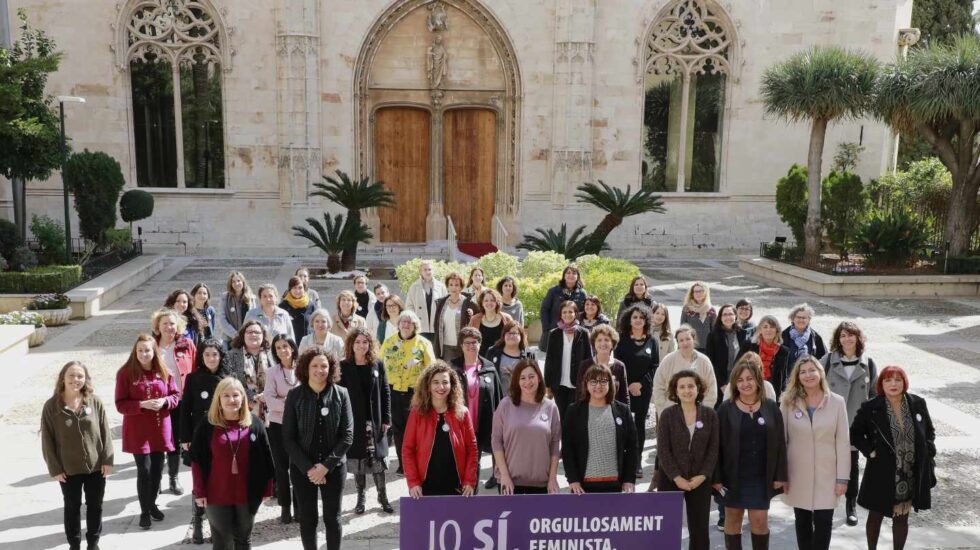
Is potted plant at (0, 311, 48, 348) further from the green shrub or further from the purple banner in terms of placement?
the purple banner

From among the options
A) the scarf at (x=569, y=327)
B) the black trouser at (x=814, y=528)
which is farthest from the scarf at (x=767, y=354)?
the black trouser at (x=814, y=528)

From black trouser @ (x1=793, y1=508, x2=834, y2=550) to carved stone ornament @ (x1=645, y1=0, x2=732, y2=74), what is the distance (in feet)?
63.2

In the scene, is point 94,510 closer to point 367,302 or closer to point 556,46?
point 367,302

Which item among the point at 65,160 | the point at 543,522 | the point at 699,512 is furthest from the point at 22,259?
the point at 699,512

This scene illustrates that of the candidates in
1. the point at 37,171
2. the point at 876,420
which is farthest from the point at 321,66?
the point at 876,420

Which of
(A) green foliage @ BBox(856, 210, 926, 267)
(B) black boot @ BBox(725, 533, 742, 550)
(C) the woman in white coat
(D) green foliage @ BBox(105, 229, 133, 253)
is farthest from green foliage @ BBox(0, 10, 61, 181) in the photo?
(A) green foliage @ BBox(856, 210, 926, 267)

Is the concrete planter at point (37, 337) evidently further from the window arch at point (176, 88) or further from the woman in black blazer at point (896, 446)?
the woman in black blazer at point (896, 446)

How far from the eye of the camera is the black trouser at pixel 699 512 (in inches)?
214

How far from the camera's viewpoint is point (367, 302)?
981cm

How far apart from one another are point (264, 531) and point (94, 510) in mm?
1209

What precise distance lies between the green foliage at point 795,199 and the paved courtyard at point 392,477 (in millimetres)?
2278

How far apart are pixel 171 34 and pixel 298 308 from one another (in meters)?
16.0

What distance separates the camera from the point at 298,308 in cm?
880

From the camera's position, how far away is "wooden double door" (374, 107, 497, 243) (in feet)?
77.3
